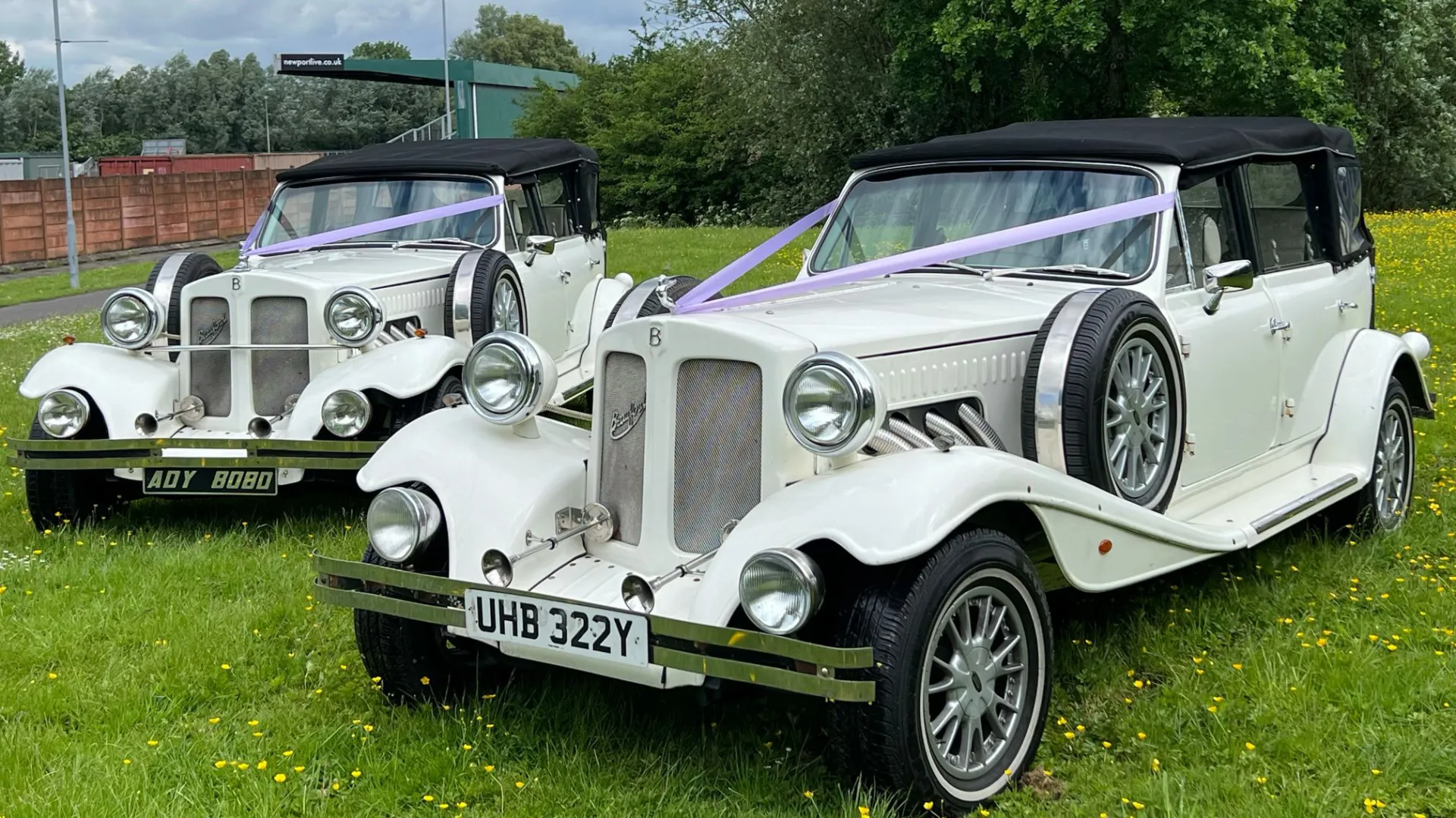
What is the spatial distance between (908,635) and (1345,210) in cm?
433

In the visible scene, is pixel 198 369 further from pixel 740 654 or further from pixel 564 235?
pixel 740 654

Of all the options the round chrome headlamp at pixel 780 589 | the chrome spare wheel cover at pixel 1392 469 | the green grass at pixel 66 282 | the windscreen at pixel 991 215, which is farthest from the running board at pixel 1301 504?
the green grass at pixel 66 282

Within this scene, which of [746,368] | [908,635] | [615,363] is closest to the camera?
[908,635]

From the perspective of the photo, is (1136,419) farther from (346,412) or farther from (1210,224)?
(346,412)

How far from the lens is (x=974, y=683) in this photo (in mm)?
3611

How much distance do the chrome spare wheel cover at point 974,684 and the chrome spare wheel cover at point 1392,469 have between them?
10.00 ft

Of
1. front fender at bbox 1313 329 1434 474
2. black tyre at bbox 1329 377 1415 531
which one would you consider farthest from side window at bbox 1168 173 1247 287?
black tyre at bbox 1329 377 1415 531

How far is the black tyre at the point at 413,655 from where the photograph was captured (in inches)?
167

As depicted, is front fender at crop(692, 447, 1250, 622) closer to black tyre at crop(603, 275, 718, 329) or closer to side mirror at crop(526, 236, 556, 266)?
black tyre at crop(603, 275, 718, 329)

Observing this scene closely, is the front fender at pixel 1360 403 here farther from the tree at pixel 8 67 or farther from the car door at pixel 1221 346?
the tree at pixel 8 67

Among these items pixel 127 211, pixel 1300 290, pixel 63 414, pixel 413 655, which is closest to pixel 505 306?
pixel 63 414

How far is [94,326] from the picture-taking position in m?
15.9

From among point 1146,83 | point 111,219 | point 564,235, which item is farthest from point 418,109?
point 564,235

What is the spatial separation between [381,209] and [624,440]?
195 inches
